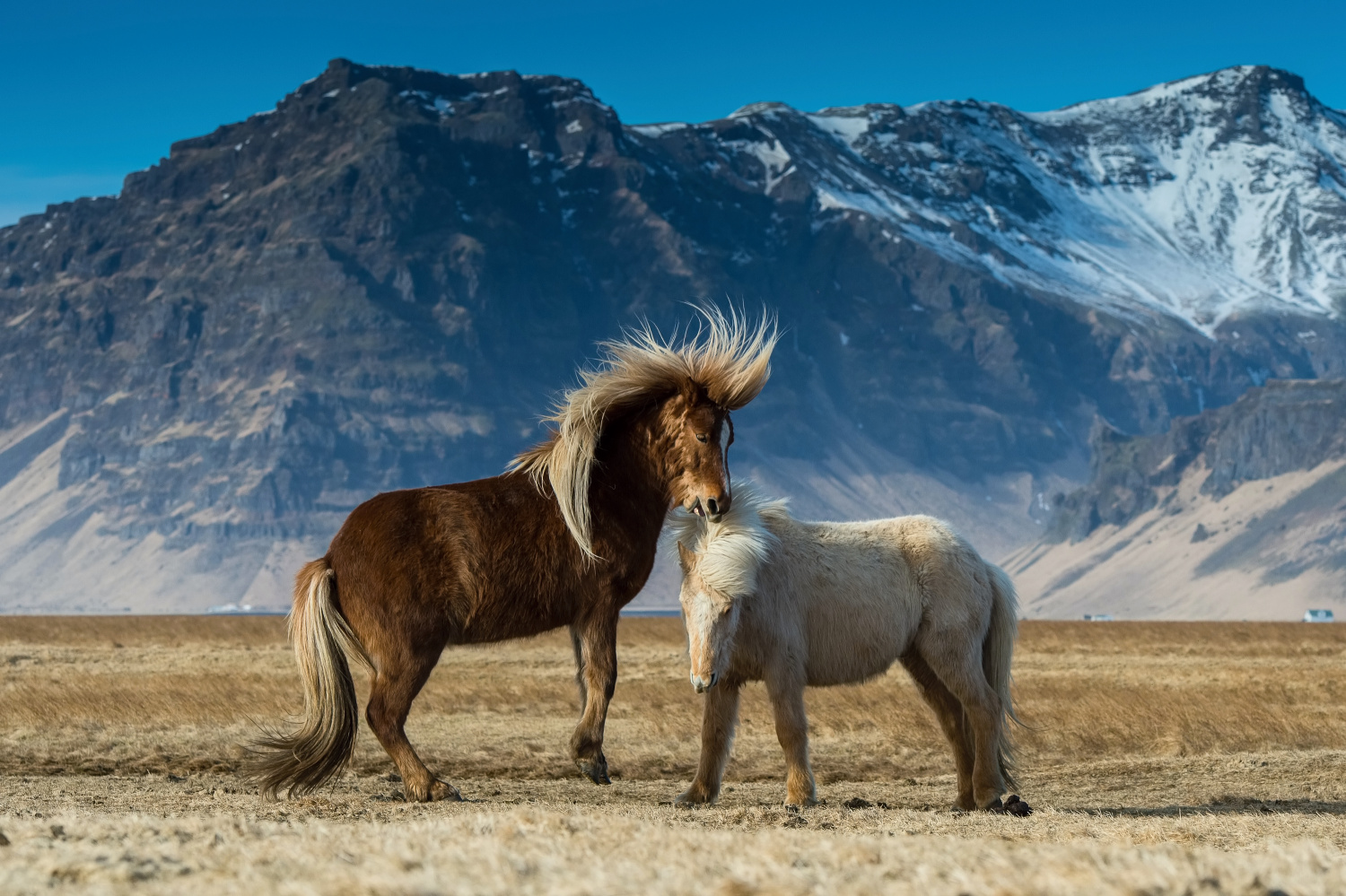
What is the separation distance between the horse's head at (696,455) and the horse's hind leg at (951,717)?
2.19 meters

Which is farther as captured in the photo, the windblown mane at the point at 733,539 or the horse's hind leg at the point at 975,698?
the horse's hind leg at the point at 975,698

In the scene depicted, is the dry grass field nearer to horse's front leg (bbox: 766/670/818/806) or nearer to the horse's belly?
horse's front leg (bbox: 766/670/818/806)

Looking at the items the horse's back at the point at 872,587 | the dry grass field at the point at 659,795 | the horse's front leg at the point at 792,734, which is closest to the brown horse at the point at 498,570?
the dry grass field at the point at 659,795

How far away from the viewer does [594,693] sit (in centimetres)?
1083

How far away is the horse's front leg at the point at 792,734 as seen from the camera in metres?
10.9

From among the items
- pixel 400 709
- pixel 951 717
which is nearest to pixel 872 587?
pixel 951 717

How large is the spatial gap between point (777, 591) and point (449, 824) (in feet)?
13.2

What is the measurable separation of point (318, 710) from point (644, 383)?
3.22 m

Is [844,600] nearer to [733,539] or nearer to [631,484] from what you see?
[733,539]

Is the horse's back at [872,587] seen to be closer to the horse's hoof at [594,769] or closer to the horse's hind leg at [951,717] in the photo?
the horse's hind leg at [951,717]

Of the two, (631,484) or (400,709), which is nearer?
(400,709)

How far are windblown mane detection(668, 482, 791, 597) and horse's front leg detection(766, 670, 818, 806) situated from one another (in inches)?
28.6

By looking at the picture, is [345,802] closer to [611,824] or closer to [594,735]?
[594,735]

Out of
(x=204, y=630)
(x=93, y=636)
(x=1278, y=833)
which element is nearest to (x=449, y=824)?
(x=1278, y=833)
